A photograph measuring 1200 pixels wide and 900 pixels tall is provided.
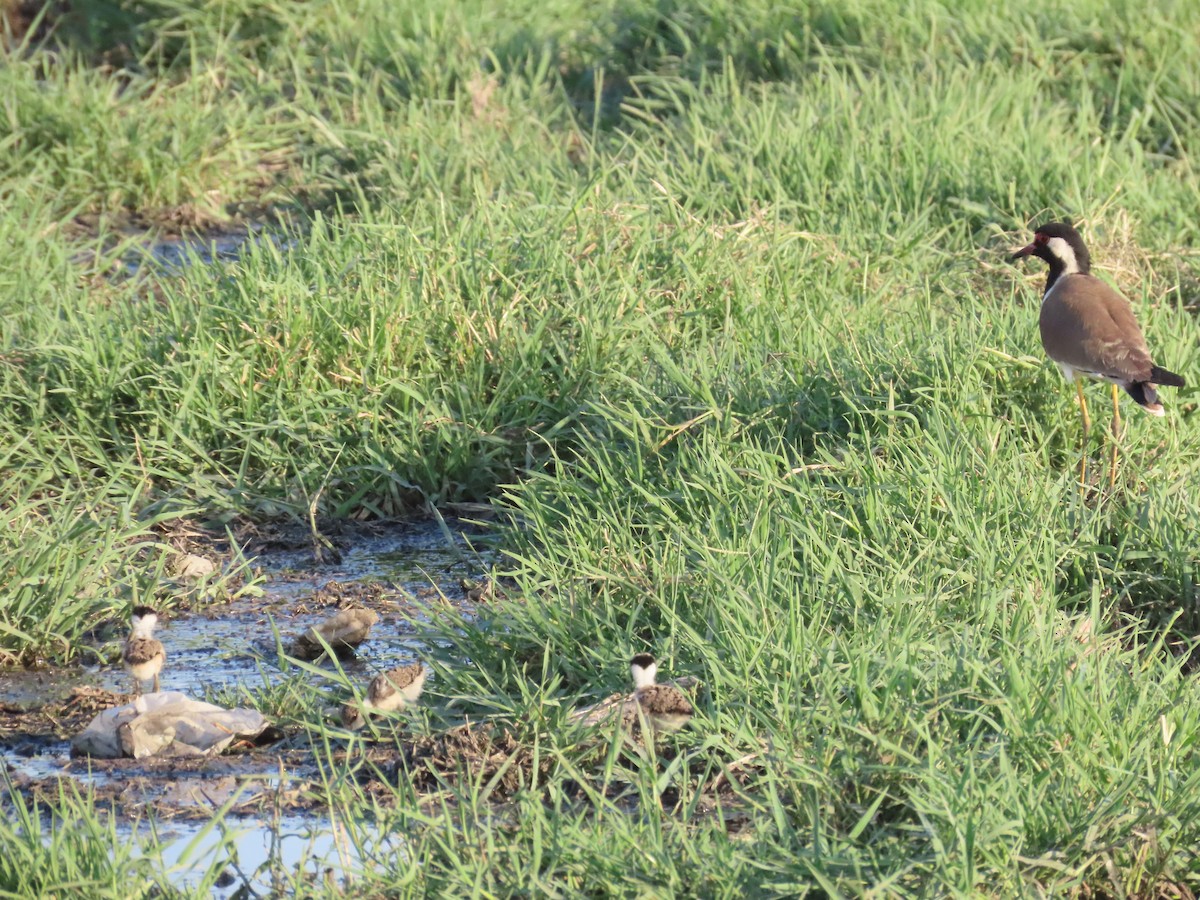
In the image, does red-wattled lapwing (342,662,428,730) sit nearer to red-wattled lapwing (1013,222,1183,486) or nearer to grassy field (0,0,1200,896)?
grassy field (0,0,1200,896)

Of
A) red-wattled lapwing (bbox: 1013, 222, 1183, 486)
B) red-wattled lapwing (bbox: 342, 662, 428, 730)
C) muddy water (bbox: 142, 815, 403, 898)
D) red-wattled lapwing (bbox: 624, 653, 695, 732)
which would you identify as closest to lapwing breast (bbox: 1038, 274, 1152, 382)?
red-wattled lapwing (bbox: 1013, 222, 1183, 486)

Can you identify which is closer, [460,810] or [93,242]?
[460,810]

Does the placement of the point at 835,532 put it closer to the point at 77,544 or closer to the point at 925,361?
the point at 925,361

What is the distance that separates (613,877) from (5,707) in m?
1.83

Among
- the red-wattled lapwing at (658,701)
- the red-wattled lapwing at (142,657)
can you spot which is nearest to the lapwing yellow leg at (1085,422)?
the red-wattled lapwing at (658,701)

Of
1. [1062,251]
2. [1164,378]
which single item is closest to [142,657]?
[1164,378]

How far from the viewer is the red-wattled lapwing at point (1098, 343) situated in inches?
187

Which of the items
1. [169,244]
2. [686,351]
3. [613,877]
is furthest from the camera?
[169,244]

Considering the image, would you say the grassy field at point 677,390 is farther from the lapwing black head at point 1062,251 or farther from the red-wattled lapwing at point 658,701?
the lapwing black head at point 1062,251

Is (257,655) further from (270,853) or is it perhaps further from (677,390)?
(677,390)

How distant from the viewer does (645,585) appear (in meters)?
4.28

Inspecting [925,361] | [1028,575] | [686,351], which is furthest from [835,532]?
[686,351]

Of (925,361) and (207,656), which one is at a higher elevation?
A: (925,361)

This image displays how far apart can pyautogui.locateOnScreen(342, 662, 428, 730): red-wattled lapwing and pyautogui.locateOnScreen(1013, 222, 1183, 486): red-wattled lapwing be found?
2046 millimetres
